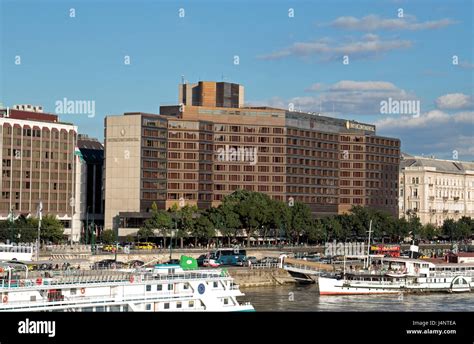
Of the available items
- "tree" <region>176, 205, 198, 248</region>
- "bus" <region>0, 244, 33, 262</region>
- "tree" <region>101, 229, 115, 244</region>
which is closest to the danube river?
"bus" <region>0, 244, 33, 262</region>

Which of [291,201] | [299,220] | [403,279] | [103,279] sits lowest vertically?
[403,279]

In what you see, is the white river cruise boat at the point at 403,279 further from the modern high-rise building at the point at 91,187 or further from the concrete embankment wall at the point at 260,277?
the modern high-rise building at the point at 91,187

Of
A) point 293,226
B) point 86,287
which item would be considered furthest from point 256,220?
point 86,287

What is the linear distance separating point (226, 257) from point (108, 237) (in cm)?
3118

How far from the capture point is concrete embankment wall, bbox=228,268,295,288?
10169 cm

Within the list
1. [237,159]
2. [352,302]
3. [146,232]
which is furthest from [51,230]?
[352,302]

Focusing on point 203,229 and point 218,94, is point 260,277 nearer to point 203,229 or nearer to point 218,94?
point 203,229

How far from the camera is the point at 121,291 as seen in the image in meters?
55.3

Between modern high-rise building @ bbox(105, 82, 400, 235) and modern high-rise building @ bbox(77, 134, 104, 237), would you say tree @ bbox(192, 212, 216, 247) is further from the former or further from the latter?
modern high-rise building @ bbox(77, 134, 104, 237)

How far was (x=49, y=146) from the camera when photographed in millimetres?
148750

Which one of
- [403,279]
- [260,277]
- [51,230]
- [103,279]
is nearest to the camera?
[103,279]

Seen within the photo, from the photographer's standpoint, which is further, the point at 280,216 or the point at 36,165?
the point at 280,216
